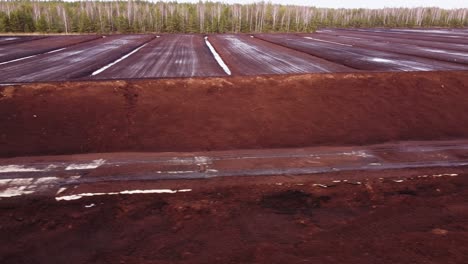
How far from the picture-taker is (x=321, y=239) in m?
3.88

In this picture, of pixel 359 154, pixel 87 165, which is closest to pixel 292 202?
pixel 359 154

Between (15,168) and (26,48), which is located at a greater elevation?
(26,48)

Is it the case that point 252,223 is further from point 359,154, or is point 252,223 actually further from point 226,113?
point 226,113

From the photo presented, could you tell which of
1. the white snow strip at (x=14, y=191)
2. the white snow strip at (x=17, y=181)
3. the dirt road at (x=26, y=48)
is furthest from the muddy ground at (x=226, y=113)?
the dirt road at (x=26, y=48)

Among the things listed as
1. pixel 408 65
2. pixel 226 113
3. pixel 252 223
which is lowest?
pixel 252 223

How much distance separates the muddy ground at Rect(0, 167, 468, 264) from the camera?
362 centimetres

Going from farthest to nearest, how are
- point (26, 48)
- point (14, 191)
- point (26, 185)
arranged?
point (26, 48)
point (26, 185)
point (14, 191)

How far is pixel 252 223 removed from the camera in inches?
167

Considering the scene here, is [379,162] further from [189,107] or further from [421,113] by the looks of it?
[189,107]

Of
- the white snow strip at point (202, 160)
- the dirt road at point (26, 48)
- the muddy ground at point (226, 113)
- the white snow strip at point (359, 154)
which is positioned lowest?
the white snow strip at point (202, 160)

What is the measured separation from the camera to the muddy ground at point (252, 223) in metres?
3.62

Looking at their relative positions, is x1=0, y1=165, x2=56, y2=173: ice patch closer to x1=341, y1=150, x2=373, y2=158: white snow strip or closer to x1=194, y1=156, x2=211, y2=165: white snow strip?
x1=194, y1=156, x2=211, y2=165: white snow strip

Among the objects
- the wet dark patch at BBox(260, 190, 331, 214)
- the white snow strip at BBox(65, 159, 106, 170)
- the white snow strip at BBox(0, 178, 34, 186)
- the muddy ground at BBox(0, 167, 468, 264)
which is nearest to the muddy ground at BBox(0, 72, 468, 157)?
the white snow strip at BBox(65, 159, 106, 170)

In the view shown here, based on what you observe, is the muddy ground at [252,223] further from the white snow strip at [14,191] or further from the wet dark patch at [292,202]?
the white snow strip at [14,191]
